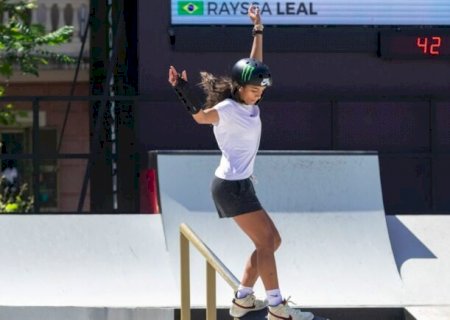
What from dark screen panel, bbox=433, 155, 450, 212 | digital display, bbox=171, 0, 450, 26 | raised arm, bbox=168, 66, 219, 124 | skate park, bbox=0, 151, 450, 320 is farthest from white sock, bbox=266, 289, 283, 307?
dark screen panel, bbox=433, 155, 450, 212

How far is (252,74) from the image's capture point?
7.32 meters

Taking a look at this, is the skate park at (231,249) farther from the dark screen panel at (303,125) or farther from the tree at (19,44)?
the tree at (19,44)

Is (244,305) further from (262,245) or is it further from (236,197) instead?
(236,197)

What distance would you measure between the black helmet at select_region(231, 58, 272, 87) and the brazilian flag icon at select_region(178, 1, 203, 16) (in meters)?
5.69

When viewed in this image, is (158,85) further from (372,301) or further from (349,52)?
(372,301)

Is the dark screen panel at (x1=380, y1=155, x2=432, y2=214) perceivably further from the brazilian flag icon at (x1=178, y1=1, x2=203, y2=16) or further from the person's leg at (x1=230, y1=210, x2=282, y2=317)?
the person's leg at (x1=230, y1=210, x2=282, y2=317)

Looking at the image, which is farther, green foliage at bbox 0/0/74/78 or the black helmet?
green foliage at bbox 0/0/74/78

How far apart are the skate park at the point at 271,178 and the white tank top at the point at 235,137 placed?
2.63 feet

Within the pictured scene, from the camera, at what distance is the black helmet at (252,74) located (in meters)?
7.32

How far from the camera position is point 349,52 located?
13266 mm

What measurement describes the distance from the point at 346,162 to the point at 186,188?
156cm

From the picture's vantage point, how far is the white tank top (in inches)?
291

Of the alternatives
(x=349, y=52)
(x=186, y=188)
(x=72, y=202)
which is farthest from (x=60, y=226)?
(x=72, y=202)

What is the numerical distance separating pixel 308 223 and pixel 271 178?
66 centimetres
